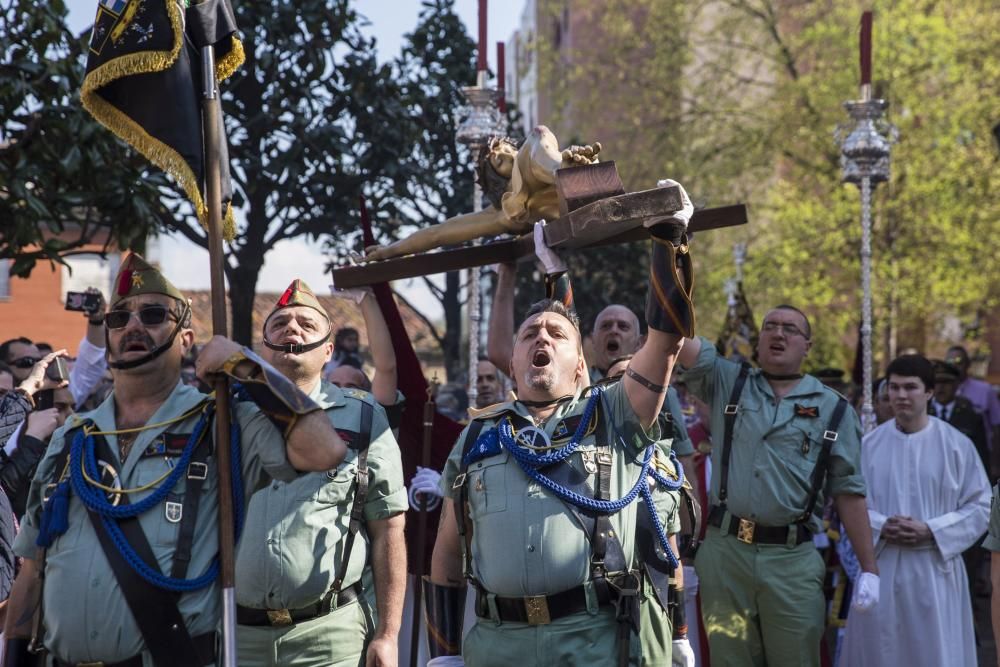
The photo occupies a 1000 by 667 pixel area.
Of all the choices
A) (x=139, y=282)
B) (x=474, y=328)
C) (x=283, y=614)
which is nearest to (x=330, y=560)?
(x=283, y=614)

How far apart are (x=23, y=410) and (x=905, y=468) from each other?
4717 millimetres

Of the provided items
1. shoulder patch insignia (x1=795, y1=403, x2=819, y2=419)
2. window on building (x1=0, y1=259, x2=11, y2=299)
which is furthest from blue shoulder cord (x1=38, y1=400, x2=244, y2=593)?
window on building (x1=0, y1=259, x2=11, y2=299)

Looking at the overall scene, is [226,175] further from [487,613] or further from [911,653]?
[911,653]

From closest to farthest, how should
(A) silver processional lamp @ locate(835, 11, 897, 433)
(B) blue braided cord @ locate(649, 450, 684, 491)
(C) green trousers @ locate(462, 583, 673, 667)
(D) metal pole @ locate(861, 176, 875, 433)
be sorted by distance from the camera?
(C) green trousers @ locate(462, 583, 673, 667)
(B) blue braided cord @ locate(649, 450, 684, 491)
(D) metal pole @ locate(861, 176, 875, 433)
(A) silver processional lamp @ locate(835, 11, 897, 433)

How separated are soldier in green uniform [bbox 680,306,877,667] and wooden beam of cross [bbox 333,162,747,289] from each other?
138 centimetres

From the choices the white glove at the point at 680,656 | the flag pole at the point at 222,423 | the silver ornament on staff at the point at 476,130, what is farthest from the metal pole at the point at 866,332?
the flag pole at the point at 222,423

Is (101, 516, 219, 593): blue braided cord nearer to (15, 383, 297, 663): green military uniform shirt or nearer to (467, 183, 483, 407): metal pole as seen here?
(15, 383, 297, 663): green military uniform shirt

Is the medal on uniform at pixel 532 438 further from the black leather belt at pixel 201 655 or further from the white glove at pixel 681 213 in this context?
the black leather belt at pixel 201 655

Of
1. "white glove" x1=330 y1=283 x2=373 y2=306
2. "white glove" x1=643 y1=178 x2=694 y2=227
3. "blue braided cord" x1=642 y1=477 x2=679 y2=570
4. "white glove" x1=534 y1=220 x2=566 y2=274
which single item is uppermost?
"white glove" x1=643 y1=178 x2=694 y2=227

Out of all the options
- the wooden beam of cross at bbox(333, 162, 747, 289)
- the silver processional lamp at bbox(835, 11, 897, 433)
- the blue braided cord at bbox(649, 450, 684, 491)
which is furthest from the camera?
the silver processional lamp at bbox(835, 11, 897, 433)

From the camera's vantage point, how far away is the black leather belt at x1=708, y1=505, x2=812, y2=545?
6387 millimetres

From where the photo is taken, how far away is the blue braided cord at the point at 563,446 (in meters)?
4.32

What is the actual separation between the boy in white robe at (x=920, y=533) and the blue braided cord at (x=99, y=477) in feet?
15.7

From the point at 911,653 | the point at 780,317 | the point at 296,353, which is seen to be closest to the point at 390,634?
the point at 296,353
